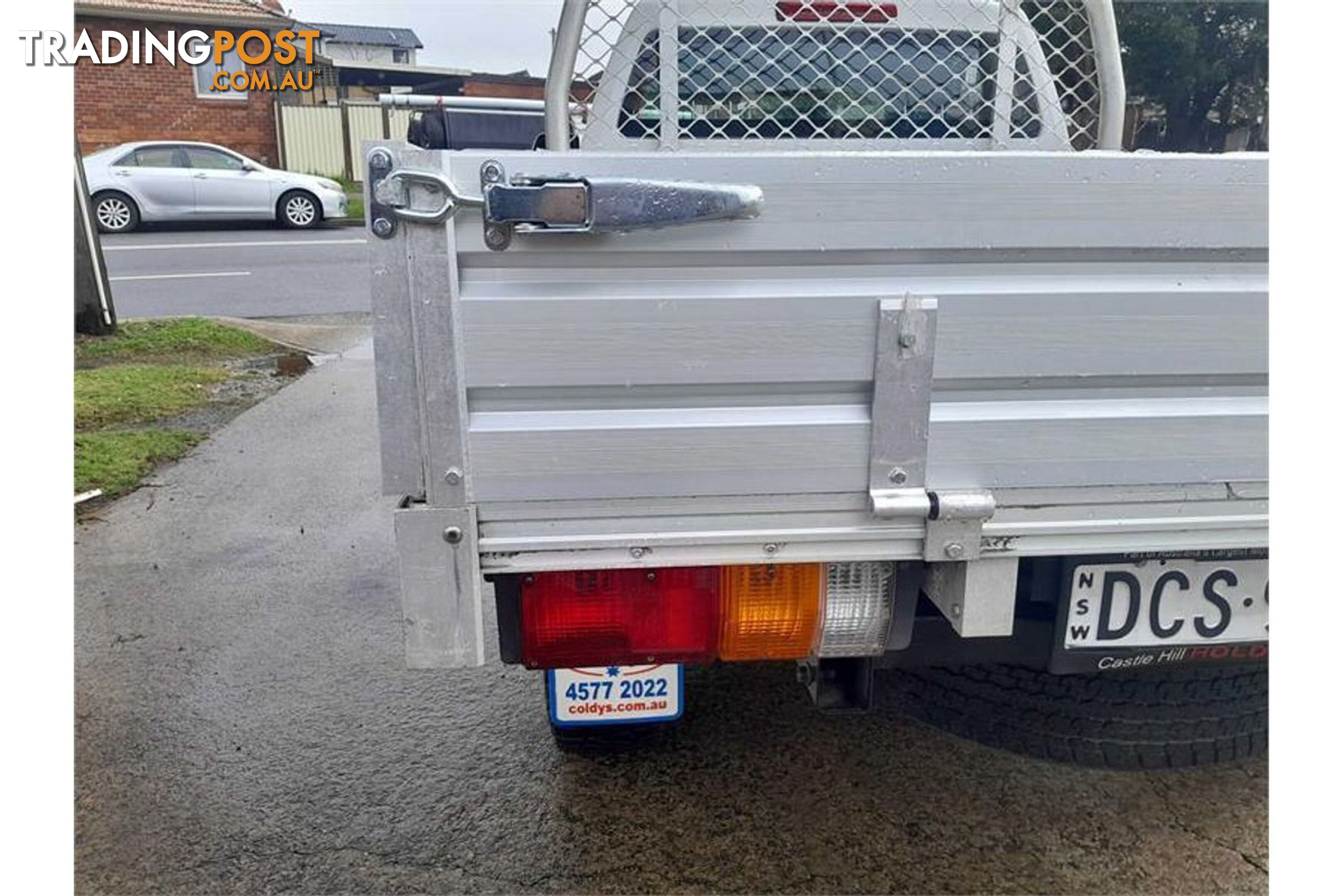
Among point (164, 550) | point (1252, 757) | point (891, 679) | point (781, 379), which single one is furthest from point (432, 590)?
point (164, 550)

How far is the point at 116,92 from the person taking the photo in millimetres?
18234

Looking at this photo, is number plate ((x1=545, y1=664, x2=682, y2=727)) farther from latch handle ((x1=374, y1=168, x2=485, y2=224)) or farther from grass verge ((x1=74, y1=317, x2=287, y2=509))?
grass verge ((x1=74, y1=317, x2=287, y2=509))

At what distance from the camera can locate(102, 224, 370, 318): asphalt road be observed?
403 inches

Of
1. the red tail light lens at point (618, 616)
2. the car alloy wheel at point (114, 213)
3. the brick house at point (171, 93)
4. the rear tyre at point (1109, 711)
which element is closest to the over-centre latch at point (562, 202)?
the red tail light lens at point (618, 616)

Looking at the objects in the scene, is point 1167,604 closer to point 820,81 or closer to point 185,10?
point 820,81

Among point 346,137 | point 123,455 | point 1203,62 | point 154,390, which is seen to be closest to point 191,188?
point 346,137

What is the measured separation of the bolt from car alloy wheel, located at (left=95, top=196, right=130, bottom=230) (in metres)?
15.5

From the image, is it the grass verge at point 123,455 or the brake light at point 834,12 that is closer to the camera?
the brake light at point 834,12

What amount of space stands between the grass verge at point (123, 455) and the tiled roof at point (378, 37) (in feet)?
107

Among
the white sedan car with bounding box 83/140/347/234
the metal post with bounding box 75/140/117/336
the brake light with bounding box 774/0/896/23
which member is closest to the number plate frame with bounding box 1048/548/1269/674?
the brake light with bounding box 774/0/896/23

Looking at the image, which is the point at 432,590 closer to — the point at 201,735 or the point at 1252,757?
the point at 201,735

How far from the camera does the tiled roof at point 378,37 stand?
116 ft

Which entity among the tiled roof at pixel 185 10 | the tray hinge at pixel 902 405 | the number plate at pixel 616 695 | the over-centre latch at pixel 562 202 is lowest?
the number plate at pixel 616 695

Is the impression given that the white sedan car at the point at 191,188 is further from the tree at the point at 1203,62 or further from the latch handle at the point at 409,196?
the latch handle at the point at 409,196
